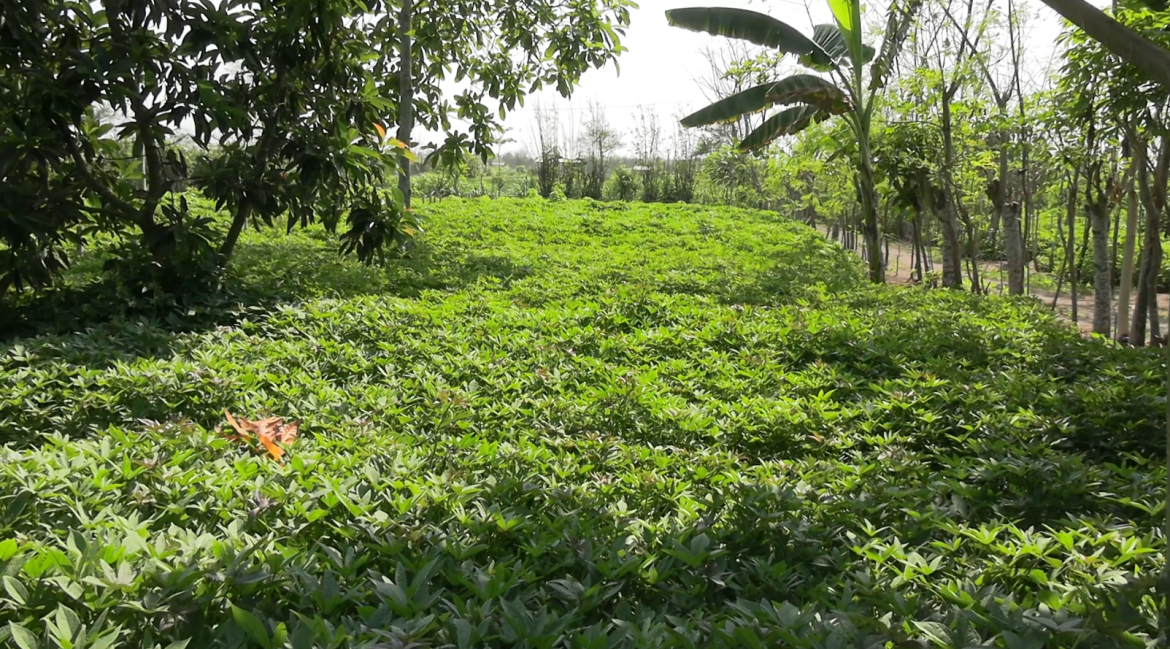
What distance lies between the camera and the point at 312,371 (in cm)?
377

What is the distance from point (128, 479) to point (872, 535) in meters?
2.32

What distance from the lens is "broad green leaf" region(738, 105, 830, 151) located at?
8.83 meters

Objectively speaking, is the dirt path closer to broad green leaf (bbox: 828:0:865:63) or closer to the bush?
broad green leaf (bbox: 828:0:865:63)

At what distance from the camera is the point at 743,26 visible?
7.44m

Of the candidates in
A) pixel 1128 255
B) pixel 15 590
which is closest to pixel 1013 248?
pixel 1128 255

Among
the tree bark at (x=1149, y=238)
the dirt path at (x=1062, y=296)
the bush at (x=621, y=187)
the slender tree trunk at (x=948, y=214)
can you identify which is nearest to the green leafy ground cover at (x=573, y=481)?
the tree bark at (x=1149, y=238)

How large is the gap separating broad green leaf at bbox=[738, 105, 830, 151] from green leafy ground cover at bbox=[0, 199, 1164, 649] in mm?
4261

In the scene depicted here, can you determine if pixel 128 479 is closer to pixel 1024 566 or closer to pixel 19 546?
pixel 19 546

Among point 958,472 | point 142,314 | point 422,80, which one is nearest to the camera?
point 958,472

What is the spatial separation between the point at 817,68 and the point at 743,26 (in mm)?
1000

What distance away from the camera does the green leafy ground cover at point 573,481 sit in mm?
1595

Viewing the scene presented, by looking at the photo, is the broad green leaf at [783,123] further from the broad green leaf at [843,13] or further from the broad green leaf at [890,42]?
the broad green leaf at [843,13]

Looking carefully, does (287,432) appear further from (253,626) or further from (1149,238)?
(1149,238)

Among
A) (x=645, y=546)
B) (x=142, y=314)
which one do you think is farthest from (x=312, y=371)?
(x=645, y=546)
